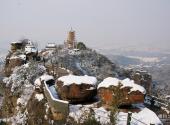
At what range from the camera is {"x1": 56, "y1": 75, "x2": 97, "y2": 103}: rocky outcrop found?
2412cm

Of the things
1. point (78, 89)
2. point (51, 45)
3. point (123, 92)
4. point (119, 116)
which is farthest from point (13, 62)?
point (119, 116)

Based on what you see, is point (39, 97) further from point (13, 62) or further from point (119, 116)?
point (13, 62)

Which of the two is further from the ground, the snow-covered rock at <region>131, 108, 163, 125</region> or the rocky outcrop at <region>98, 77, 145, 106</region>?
the rocky outcrop at <region>98, 77, 145, 106</region>

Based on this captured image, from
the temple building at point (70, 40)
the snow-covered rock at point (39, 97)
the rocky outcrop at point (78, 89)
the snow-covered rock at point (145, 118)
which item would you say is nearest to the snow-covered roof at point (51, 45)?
the temple building at point (70, 40)

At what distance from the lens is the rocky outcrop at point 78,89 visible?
79.2 feet

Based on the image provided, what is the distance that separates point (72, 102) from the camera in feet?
80.2

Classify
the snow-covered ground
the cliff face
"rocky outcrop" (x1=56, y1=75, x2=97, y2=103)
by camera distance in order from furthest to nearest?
the cliff face
"rocky outcrop" (x1=56, y1=75, x2=97, y2=103)
the snow-covered ground

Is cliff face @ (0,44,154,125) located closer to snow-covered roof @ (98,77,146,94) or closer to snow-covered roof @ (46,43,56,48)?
snow-covered roof @ (98,77,146,94)

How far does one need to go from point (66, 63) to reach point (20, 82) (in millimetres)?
20527

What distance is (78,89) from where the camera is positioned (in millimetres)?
24156

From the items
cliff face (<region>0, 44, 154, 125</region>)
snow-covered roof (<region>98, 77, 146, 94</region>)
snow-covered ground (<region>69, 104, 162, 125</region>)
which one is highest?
snow-covered roof (<region>98, 77, 146, 94</region>)

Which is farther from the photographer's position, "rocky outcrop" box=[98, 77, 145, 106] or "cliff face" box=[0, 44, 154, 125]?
"cliff face" box=[0, 44, 154, 125]

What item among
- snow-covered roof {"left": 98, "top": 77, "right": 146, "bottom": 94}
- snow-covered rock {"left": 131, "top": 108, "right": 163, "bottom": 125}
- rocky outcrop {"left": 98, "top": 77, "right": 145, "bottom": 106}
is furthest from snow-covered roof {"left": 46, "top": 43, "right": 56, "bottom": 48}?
snow-covered rock {"left": 131, "top": 108, "right": 163, "bottom": 125}

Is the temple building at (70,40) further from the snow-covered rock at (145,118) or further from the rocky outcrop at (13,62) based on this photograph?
the snow-covered rock at (145,118)
